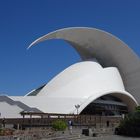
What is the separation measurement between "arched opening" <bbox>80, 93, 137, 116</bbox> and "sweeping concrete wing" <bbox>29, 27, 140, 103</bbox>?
1.71 metres

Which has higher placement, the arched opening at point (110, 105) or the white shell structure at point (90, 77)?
the white shell structure at point (90, 77)

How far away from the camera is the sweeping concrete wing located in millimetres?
46781

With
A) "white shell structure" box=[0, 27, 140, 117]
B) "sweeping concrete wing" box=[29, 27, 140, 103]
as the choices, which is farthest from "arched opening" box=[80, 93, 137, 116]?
"sweeping concrete wing" box=[29, 27, 140, 103]

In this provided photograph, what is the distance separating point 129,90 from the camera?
51562mm

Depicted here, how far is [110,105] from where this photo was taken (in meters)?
49.8

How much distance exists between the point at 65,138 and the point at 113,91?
26.2 m

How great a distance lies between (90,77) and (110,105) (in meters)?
5.80

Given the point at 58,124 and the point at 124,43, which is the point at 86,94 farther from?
the point at 58,124

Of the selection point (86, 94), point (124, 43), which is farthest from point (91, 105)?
point (124, 43)

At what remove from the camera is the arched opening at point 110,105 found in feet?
156

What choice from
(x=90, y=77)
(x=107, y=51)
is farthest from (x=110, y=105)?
(x=107, y=51)

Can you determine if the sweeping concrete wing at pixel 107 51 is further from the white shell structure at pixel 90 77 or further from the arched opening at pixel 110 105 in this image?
the arched opening at pixel 110 105

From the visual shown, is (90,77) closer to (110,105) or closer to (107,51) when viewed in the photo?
(107,51)

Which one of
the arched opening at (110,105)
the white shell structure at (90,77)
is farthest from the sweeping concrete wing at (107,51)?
the arched opening at (110,105)
